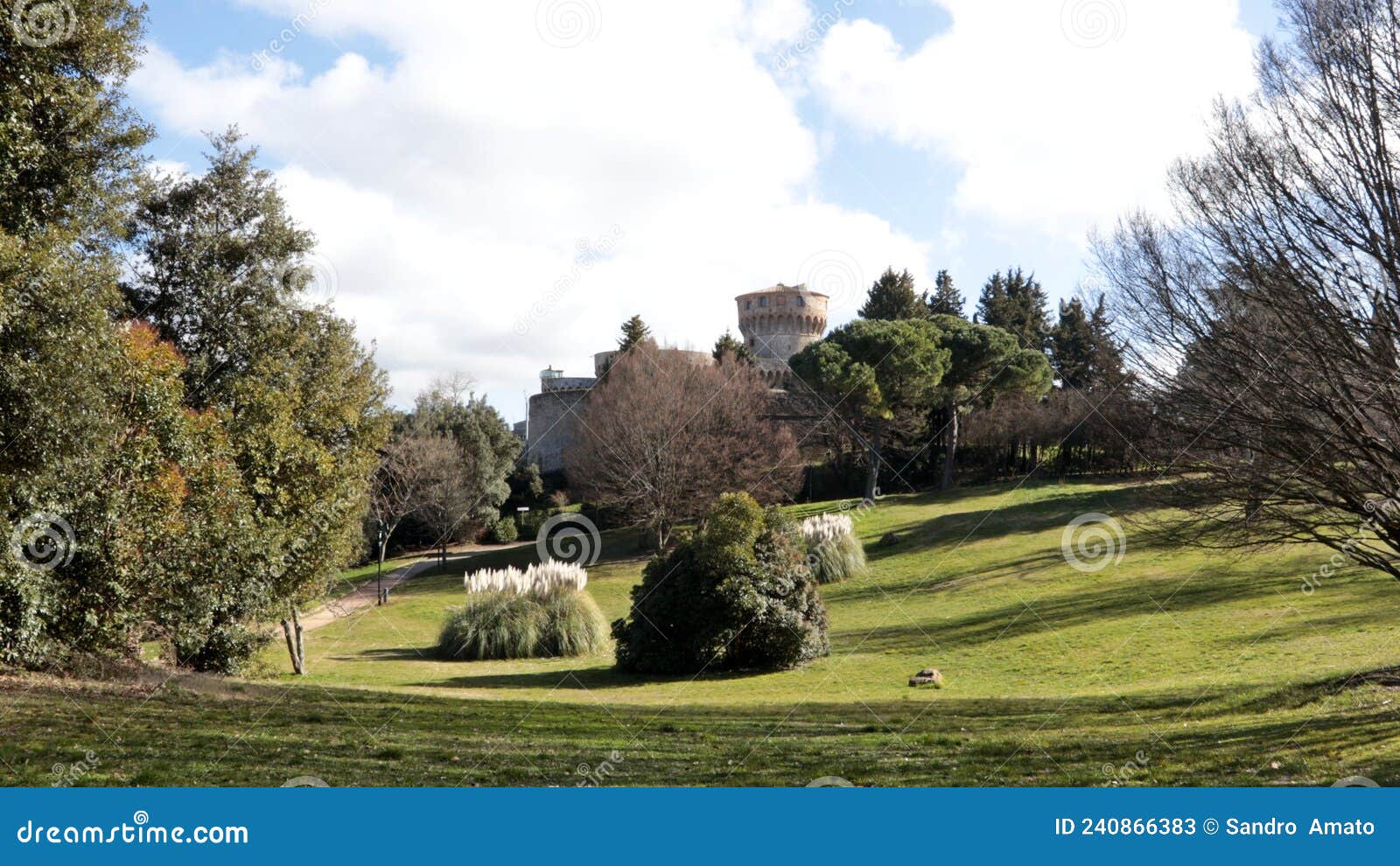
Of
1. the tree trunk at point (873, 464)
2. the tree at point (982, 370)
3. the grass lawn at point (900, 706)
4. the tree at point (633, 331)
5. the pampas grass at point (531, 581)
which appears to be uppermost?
the tree at point (633, 331)

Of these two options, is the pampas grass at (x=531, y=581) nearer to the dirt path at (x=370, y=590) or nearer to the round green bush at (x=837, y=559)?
the dirt path at (x=370, y=590)

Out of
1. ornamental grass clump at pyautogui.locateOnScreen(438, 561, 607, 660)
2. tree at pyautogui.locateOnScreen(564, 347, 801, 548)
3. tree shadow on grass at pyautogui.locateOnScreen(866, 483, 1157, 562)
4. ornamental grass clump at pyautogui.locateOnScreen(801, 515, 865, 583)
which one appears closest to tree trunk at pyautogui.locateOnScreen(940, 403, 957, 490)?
tree shadow on grass at pyautogui.locateOnScreen(866, 483, 1157, 562)

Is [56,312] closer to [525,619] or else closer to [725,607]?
[725,607]

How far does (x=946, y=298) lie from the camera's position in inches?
2586

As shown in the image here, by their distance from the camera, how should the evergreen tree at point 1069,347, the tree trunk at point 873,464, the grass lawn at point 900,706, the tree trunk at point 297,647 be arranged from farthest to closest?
the evergreen tree at point 1069,347 → the tree trunk at point 873,464 → the tree trunk at point 297,647 → the grass lawn at point 900,706

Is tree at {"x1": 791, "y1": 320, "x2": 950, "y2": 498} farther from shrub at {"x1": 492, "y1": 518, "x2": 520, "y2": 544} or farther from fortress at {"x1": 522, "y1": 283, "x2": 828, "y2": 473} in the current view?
shrub at {"x1": 492, "y1": 518, "x2": 520, "y2": 544}

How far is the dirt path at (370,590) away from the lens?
94.4 ft

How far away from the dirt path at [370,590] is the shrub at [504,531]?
39 cm

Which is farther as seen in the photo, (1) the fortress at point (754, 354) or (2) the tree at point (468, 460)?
(1) the fortress at point (754, 354)

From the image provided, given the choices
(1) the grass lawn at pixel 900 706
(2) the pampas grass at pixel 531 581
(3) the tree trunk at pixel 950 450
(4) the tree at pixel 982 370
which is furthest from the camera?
(3) the tree trunk at pixel 950 450

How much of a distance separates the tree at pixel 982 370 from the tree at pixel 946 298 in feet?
68.6

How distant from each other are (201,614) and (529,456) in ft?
137

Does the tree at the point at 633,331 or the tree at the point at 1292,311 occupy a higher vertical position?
the tree at the point at 633,331

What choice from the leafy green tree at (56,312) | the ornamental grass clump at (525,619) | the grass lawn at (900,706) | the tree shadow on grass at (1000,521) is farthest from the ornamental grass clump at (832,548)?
the leafy green tree at (56,312)
